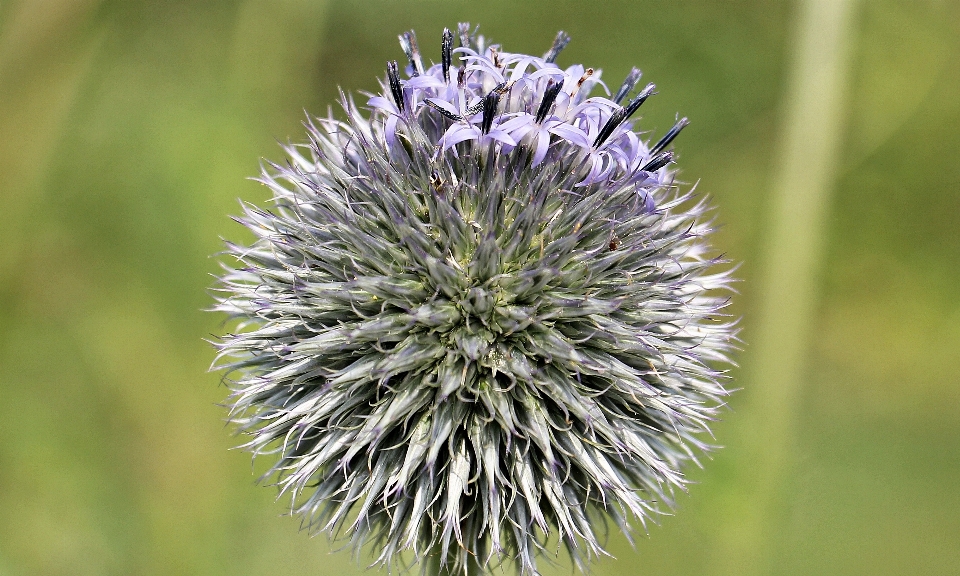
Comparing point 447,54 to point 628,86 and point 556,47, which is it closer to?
point 556,47

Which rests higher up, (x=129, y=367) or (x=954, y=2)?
(x=954, y=2)

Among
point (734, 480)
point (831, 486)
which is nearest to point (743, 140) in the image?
point (831, 486)

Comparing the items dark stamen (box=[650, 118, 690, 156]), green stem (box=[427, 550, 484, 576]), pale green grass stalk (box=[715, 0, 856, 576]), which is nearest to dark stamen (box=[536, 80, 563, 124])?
dark stamen (box=[650, 118, 690, 156])

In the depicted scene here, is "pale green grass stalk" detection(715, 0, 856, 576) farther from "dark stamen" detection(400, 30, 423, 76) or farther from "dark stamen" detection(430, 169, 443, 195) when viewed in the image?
"dark stamen" detection(430, 169, 443, 195)

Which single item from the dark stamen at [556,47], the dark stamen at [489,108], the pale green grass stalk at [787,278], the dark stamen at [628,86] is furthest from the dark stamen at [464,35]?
the pale green grass stalk at [787,278]

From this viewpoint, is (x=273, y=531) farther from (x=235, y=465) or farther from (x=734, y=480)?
(x=734, y=480)

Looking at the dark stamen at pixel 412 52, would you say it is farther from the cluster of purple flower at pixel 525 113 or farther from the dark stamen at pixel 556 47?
the dark stamen at pixel 556 47

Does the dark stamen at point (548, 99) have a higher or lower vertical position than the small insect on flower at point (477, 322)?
higher
